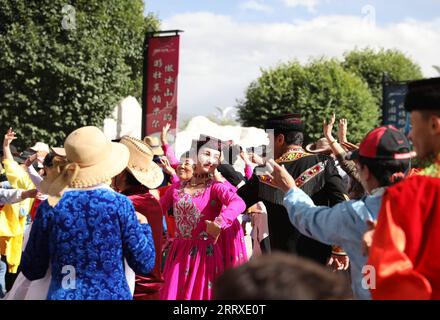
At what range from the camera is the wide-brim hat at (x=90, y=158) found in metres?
3.66

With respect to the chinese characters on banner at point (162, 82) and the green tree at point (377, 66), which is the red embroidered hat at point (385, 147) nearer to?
the chinese characters on banner at point (162, 82)

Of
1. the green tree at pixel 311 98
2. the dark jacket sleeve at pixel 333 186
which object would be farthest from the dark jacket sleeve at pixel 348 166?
the green tree at pixel 311 98

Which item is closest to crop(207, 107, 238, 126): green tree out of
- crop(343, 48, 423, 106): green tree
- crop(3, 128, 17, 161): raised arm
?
crop(343, 48, 423, 106): green tree

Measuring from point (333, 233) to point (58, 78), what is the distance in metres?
17.7

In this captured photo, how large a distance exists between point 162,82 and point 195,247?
10207 mm

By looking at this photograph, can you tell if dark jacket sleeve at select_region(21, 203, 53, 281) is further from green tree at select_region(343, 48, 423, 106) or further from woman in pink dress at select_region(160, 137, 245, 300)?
green tree at select_region(343, 48, 423, 106)

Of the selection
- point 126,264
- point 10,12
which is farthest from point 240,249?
point 10,12

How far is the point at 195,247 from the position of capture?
5.54 metres

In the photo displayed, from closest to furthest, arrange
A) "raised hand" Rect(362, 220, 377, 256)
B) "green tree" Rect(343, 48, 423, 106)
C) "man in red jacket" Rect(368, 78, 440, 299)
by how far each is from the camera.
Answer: "man in red jacket" Rect(368, 78, 440, 299) < "raised hand" Rect(362, 220, 377, 256) < "green tree" Rect(343, 48, 423, 106)

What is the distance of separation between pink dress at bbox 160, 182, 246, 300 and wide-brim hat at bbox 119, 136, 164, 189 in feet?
2.76

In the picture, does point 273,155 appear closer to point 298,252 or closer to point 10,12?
point 298,252

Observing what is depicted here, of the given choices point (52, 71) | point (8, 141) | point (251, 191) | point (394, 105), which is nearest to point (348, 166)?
point (251, 191)

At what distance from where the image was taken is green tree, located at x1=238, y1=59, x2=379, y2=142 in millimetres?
31688
